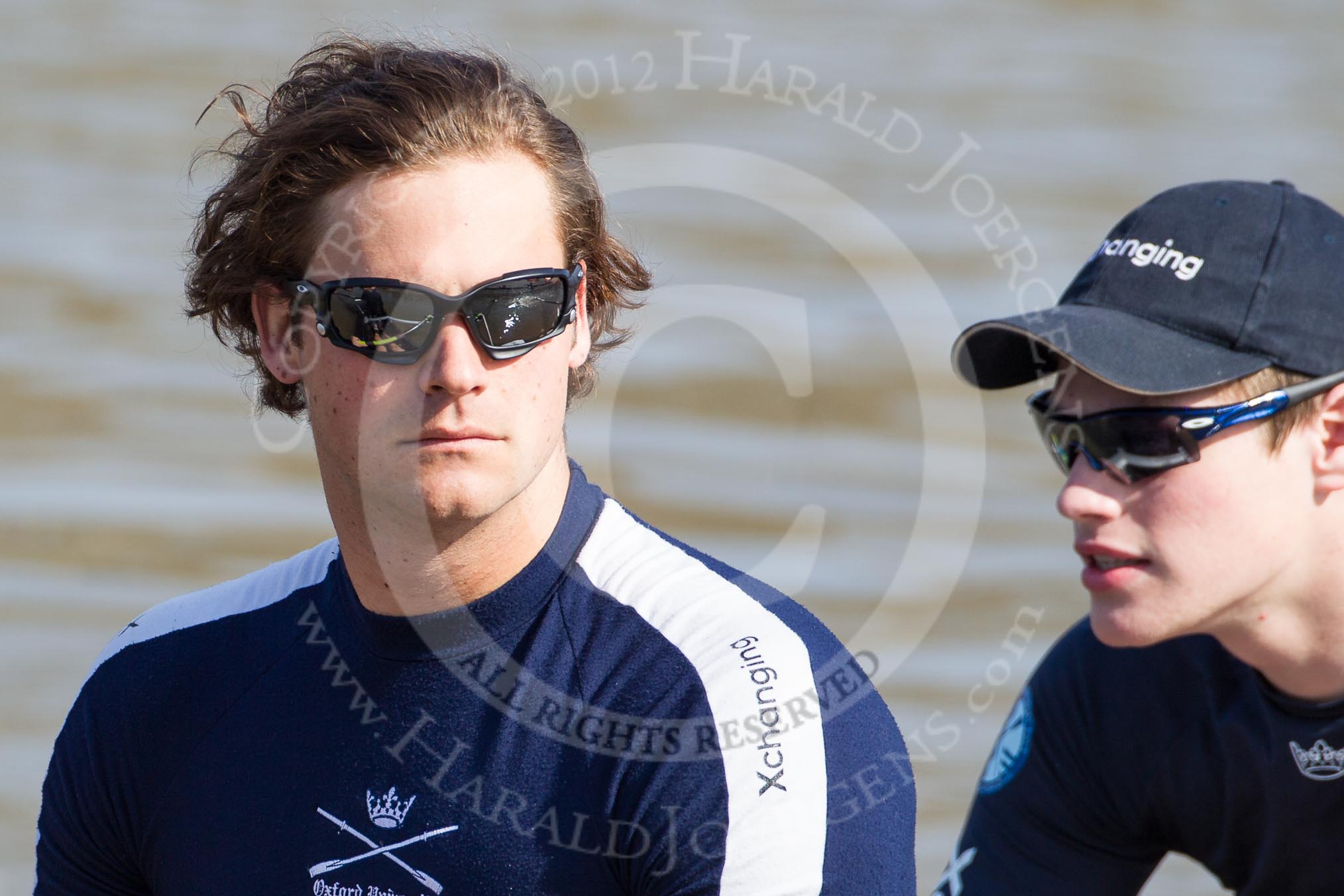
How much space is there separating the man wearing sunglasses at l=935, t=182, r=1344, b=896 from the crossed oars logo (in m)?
1.19

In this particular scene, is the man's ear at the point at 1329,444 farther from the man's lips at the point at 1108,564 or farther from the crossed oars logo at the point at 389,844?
the crossed oars logo at the point at 389,844

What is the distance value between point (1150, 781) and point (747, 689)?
3.66ft

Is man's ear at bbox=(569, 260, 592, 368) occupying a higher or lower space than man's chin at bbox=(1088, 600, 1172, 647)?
higher

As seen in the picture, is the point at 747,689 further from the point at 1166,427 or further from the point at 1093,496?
the point at 1166,427

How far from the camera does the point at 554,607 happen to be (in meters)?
2.76

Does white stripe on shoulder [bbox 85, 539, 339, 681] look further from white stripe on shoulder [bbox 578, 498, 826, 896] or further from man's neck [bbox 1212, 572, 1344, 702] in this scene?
man's neck [bbox 1212, 572, 1344, 702]

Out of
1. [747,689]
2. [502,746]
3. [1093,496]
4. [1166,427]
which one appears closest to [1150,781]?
[1093,496]

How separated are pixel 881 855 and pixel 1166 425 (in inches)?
33.6

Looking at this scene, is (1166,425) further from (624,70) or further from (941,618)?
(624,70)

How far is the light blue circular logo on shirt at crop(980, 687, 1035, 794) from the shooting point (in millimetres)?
3451

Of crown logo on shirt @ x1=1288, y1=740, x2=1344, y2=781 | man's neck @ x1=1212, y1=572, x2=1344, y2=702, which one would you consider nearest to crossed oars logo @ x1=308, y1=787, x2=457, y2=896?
man's neck @ x1=1212, y1=572, x2=1344, y2=702

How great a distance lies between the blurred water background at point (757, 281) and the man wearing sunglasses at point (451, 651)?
4.66 feet

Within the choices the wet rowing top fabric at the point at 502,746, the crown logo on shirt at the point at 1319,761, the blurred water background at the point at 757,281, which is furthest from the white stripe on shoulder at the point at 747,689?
the blurred water background at the point at 757,281

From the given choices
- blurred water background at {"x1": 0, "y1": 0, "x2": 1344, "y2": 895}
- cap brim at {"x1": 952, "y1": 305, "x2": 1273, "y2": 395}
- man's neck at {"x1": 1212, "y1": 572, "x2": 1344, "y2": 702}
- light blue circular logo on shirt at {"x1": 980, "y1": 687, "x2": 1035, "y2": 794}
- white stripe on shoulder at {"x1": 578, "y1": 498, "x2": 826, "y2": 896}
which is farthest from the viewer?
blurred water background at {"x1": 0, "y1": 0, "x2": 1344, "y2": 895}
